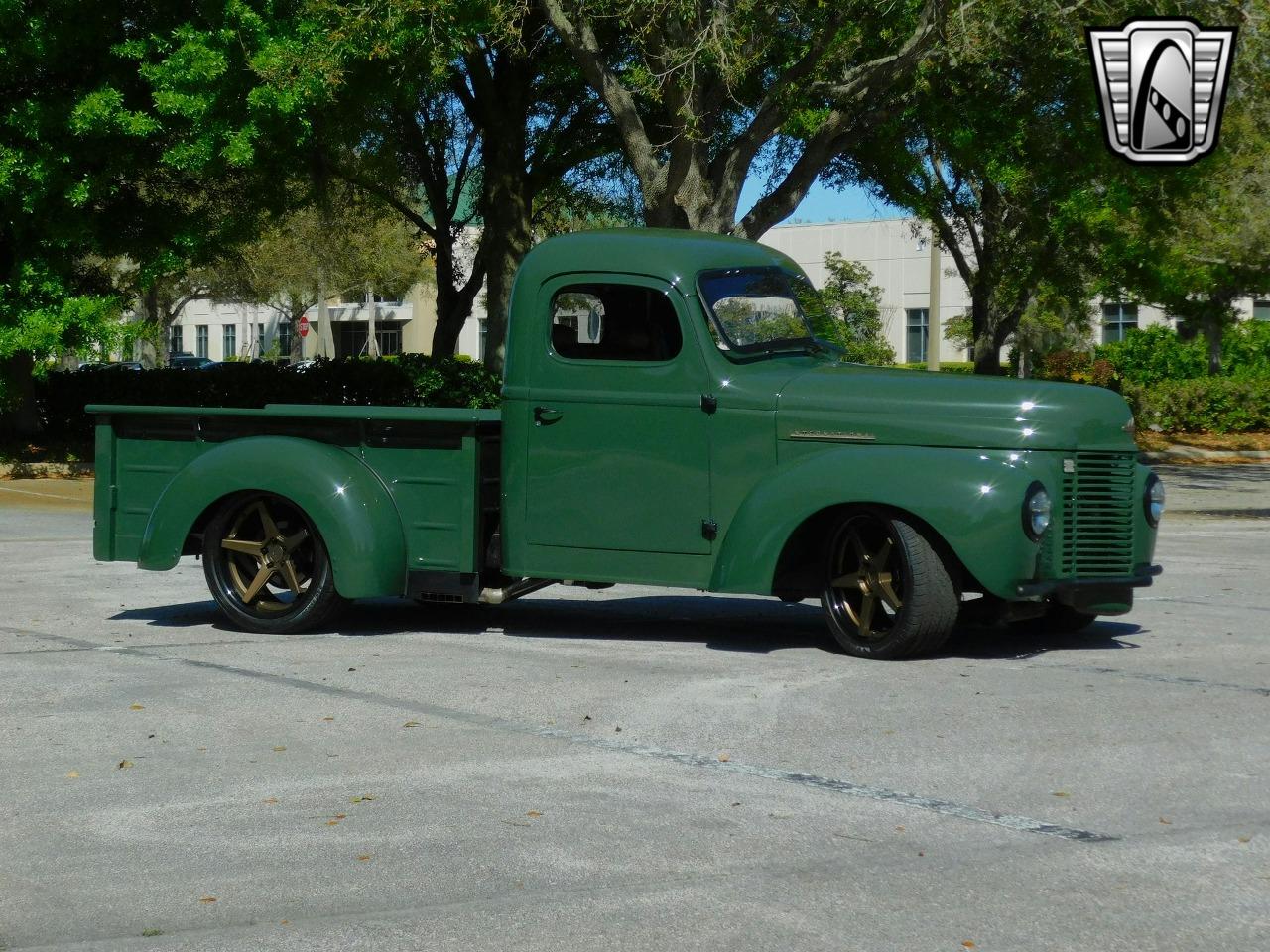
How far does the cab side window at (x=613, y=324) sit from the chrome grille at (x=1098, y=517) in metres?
2.15

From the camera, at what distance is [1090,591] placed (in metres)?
8.37

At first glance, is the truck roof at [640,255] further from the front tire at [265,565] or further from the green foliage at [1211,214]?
the green foliage at [1211,214]

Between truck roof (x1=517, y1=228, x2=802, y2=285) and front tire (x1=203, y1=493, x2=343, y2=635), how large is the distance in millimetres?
1938

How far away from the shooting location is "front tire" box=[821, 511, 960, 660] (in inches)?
323

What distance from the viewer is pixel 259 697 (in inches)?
300

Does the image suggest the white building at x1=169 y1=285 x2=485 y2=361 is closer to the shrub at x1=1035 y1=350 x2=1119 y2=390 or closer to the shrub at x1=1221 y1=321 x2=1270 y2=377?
the shrub at x1=1035 y1=350 x2=1119 y2=390

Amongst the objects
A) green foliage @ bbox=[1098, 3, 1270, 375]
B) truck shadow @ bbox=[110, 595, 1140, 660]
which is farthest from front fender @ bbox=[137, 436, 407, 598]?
green foliage @ bbox=[1098, 3, 1270, 375]

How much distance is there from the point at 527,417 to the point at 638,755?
3.02 meters

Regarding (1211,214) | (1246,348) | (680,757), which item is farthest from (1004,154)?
(680,757)

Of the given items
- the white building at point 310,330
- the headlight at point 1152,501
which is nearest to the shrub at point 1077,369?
the headlight at point 1152,501

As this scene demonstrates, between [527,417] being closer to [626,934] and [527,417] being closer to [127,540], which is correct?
[127,540]

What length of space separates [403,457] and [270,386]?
58.3ft

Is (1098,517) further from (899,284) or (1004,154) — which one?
(899,284)

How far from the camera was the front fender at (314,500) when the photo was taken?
29.8ft
